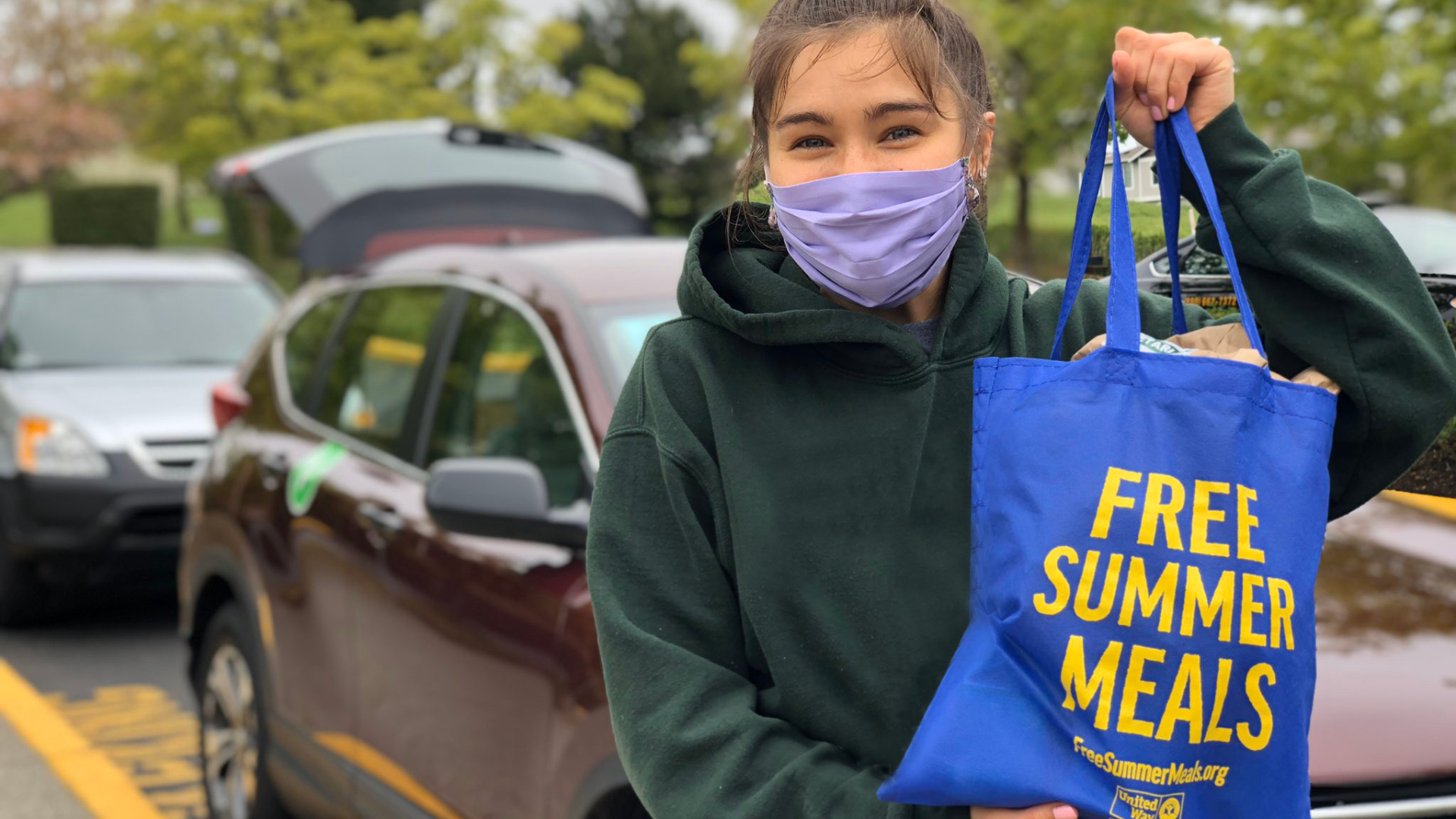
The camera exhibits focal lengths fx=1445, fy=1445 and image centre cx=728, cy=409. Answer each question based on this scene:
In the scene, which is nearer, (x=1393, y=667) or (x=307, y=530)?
(x=1393, y=667)

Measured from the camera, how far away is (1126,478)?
1.24m

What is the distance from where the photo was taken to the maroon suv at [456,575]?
2408mm

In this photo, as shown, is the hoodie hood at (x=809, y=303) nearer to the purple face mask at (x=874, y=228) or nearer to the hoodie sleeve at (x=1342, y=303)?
the purple face mask at (x=874, y=228)

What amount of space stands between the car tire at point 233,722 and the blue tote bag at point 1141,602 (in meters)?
3.04

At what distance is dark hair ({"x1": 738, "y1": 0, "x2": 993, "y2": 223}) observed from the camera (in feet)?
4.87

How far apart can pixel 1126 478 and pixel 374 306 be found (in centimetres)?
315

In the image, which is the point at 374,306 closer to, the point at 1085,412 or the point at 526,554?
the point at 526,554

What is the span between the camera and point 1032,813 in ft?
4.10

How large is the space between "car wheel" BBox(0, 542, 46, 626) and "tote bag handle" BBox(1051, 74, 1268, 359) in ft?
20.7

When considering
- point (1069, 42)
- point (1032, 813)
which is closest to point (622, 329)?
point (1032, 813)

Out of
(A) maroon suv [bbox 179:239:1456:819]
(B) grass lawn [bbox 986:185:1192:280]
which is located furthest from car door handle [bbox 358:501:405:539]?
(B) grass lawn [bbox 986:185:1192:280]

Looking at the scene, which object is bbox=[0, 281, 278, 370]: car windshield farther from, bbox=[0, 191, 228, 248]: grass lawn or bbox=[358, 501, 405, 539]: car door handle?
bbox=[0, 191, 228, 248]: grass lawn

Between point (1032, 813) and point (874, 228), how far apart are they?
619 mm

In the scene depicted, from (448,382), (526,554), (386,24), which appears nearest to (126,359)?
(448,382)
